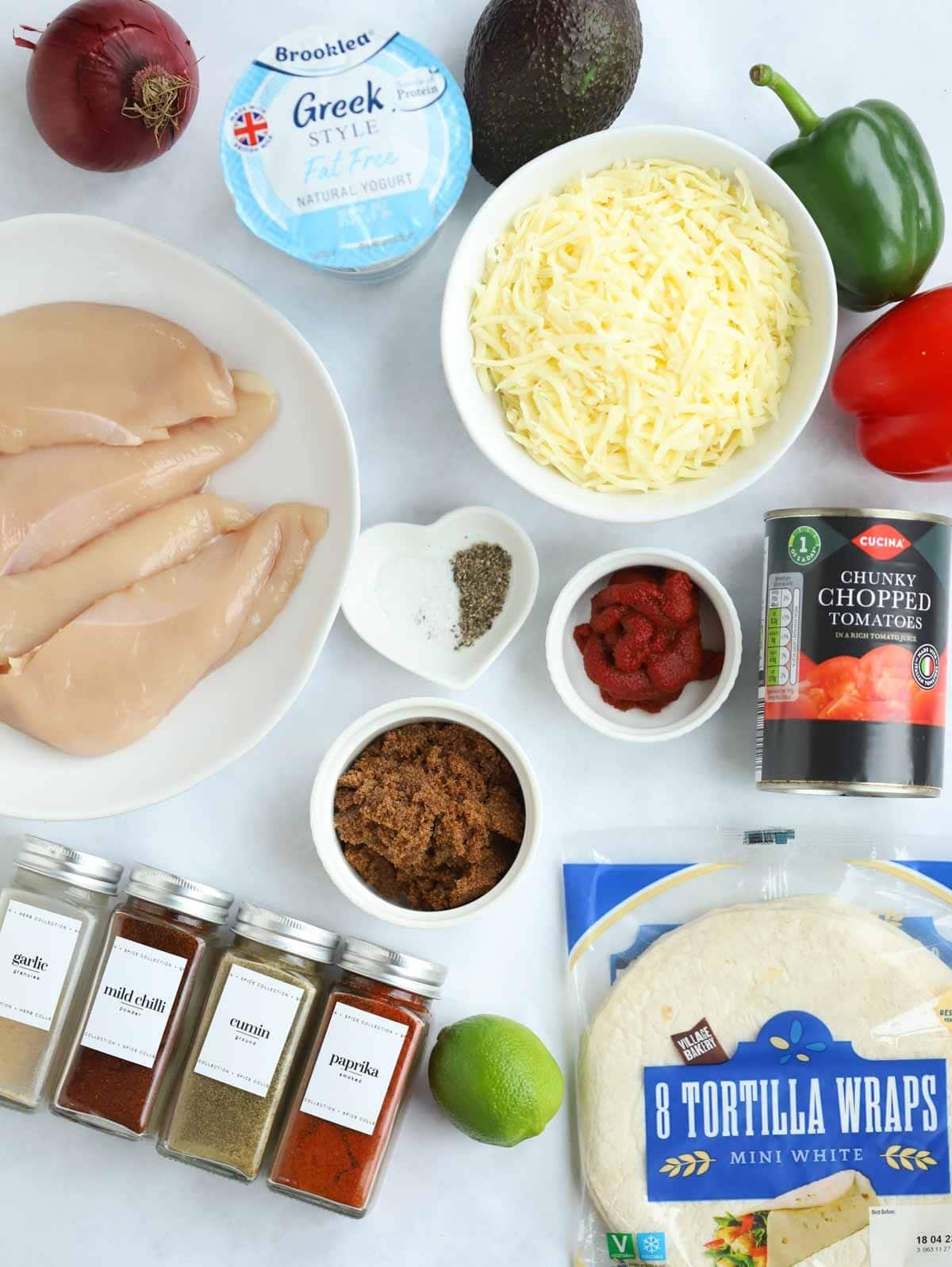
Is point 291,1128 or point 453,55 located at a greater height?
point 453,55

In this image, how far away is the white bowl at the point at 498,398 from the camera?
3.93 ft

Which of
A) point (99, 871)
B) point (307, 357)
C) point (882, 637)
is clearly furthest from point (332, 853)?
point (882, 637)

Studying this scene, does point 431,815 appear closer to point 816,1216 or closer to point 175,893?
point 175,893

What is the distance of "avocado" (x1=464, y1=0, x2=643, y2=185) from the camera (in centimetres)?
116

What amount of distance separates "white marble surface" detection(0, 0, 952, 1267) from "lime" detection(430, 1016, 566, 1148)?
124 millimetres

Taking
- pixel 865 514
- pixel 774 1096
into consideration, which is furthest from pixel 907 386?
pixel 774 1096

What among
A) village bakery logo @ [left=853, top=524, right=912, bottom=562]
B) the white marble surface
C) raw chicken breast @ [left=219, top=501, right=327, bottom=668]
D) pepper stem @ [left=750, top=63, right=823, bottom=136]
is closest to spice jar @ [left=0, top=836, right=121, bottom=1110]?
the white marble surface

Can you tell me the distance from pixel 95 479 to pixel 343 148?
478mm

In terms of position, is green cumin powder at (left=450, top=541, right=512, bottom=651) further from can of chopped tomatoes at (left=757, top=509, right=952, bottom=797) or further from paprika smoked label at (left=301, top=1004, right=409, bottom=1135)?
paprika smoked label at (left=301, top=1004, right=409, bottom=1135)

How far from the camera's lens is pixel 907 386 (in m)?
1.25

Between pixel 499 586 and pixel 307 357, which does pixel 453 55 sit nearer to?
pixel 307 357

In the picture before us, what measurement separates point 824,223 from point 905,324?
157mm

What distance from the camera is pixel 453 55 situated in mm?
1374

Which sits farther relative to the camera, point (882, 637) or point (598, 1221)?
point (598, 1221)
